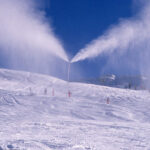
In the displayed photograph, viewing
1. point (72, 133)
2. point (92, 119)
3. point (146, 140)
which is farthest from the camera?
point (92, 119)

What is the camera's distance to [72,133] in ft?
31.8

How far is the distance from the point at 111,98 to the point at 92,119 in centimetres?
817

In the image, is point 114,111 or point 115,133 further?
point 114,111

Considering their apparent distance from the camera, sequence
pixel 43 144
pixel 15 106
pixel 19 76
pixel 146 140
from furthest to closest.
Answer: pixel 19 76, pixel 15 106, pixel 146 140, pixel 43 144

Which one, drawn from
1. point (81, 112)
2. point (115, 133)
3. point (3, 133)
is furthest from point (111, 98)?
point (3, 133)

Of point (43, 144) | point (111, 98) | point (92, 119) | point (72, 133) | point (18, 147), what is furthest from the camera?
point (111, 98)

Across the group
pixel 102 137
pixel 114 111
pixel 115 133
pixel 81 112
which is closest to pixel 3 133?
pixel 102 137

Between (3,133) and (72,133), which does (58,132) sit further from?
(3,133)

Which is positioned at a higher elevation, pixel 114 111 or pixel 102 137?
pixel 114 111

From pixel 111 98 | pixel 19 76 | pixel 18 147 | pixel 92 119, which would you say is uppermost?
pixel 19 76

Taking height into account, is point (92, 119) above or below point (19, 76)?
below

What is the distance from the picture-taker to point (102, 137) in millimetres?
9273

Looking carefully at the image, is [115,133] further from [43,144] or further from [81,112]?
[81,112]

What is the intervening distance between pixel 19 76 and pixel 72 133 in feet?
81.8
